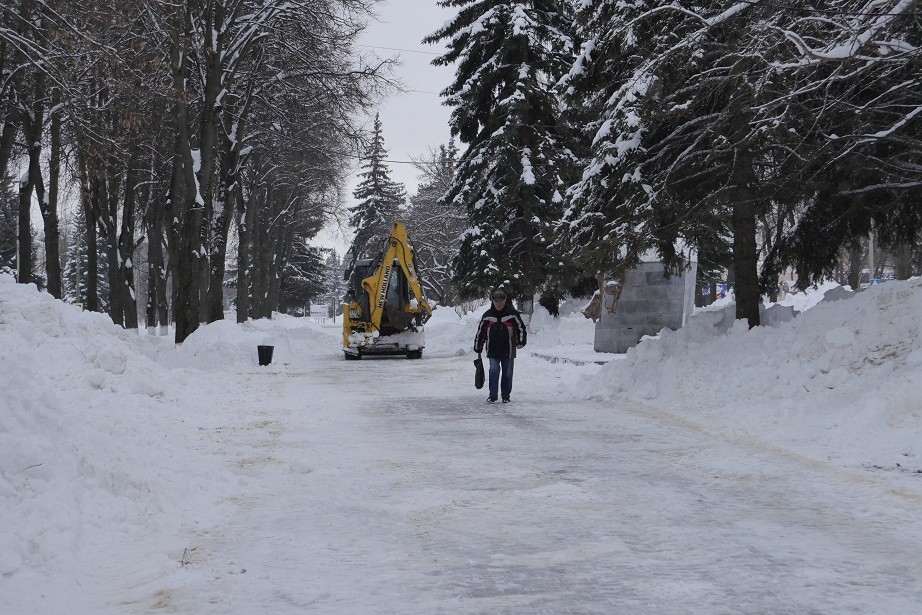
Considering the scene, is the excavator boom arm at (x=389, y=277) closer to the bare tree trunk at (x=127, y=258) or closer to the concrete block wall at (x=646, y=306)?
the concrete block wall at (x=646, y=306)

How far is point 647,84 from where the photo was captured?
14164 millimetres

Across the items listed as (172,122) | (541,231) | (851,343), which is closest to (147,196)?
(172,122)

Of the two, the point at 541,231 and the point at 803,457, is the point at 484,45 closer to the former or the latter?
the point at 541,231

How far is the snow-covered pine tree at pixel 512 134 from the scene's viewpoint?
28875 millimetres

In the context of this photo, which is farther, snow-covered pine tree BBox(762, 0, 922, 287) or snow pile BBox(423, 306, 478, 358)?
snow pile BBox(423, 306, 478, 358)

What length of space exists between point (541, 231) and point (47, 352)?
1972 centimetres

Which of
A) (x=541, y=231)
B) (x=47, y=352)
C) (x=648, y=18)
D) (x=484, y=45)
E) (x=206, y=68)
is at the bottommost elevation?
(x=47, y=352)

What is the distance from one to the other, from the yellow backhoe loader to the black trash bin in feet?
15.1

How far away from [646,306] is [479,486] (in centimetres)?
1674

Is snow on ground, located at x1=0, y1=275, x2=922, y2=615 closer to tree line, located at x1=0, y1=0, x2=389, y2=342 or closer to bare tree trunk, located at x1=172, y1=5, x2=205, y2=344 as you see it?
tree line, located at x1=0, y1=0, x2=389, y2=342

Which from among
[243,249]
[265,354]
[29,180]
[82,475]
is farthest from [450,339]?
[82,475]

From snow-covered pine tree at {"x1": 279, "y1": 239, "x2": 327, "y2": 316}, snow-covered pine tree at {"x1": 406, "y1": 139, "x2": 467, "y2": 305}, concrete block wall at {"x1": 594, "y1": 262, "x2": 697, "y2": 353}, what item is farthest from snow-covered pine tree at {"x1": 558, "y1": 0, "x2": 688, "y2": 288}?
snow-covered pine tree at {"x1": 279, "y1": 239, "x2": 327, "y2": 316}

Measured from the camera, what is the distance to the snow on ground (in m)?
4.77

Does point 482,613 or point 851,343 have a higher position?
point 851,343
